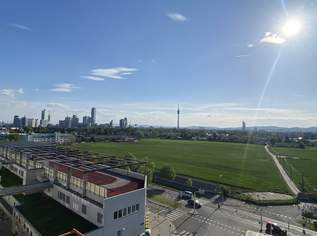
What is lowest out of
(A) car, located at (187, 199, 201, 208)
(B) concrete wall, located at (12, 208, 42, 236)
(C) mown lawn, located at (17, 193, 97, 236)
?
(A) car, located at (187, 199, 201, 208)

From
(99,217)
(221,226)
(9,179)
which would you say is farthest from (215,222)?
(9,179)

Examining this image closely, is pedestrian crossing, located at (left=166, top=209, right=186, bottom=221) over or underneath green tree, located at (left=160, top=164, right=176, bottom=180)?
underneath

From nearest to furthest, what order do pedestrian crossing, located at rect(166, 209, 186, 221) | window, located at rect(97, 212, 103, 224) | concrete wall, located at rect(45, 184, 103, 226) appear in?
window, located at rect(97, 212, 103, 224)
concrete wall, located at rect(45, 184, 103, 226)
pedestrian crossing, located at rect(166, 209, 186, 221)

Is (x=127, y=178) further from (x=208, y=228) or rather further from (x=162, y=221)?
(x=208, y=228)

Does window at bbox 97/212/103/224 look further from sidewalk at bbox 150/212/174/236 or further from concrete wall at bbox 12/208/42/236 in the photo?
sidewalk at bbox 150/212/174/236

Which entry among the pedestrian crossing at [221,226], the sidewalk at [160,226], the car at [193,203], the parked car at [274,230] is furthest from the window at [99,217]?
the parked car at [274,230]

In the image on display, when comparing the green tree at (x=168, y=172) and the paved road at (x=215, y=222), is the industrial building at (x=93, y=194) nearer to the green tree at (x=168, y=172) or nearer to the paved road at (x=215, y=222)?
the paved road at (x=215, y=222)

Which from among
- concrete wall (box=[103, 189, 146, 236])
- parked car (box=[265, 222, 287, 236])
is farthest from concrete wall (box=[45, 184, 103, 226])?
parked car (box=[265, 222, 287, 236])
